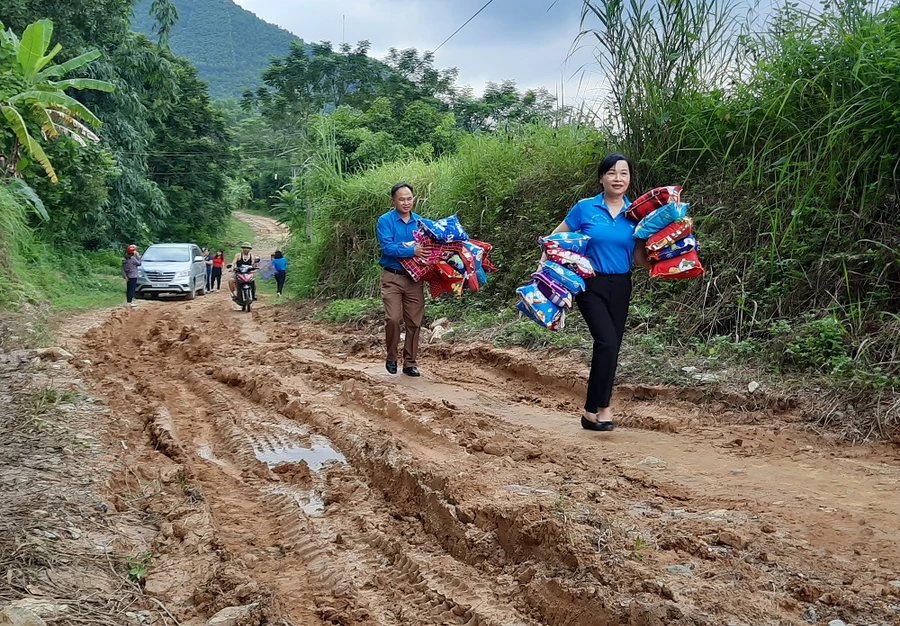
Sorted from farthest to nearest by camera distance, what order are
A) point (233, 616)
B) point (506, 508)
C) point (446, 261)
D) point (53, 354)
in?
point (53, 354)
point (446, 261)
point (506, 508)
point (233, 616)

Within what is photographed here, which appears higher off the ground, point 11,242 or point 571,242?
point 571,242

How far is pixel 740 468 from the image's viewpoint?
4.20 meters

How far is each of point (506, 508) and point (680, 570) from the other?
2.89 feet

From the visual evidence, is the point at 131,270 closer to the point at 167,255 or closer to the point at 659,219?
the point at 167,255

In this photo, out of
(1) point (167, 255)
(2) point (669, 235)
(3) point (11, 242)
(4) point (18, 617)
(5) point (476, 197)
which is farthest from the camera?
(1) point (167, 255)

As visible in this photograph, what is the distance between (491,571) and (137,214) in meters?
29.5

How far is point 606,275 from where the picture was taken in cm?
507

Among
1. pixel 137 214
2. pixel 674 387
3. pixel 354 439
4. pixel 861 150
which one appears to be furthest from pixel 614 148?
pixel 137 214

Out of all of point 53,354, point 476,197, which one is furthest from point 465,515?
point 476,197

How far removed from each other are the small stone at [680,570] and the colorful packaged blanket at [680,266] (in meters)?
2.76

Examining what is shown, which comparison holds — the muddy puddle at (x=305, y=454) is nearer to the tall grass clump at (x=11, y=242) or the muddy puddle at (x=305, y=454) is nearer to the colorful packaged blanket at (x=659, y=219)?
the colorful packaged blanket at (x=659, y=219)

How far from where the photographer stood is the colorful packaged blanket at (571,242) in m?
5.07

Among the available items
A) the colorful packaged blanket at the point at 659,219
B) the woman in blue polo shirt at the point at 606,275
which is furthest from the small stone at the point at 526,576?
the colorful packaged blanket at the point at 659,219

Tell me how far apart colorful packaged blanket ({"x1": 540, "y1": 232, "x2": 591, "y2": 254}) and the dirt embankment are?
1.27 m
